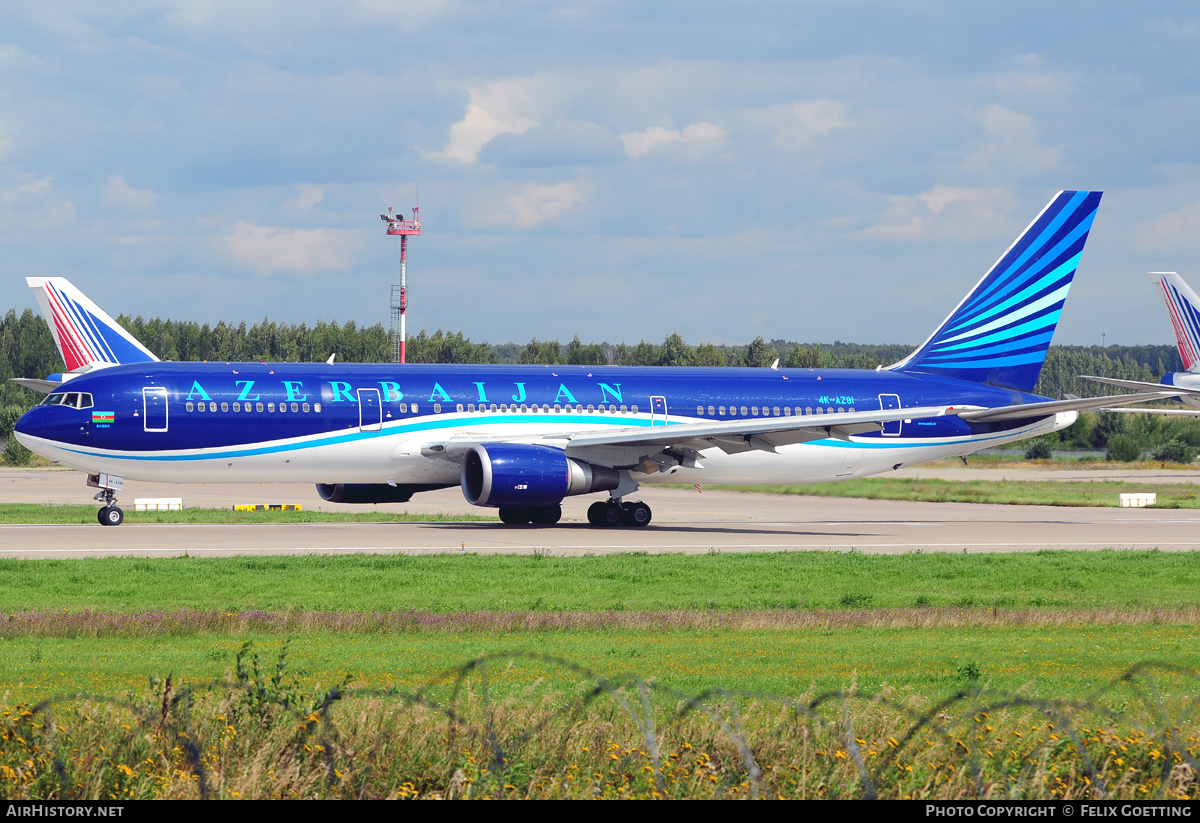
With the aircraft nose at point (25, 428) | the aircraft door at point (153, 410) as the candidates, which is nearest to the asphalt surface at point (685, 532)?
the aircraft nose at point (25, 428)

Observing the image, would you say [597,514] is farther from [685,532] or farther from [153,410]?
[153,410]

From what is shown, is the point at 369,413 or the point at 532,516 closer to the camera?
the point at 369,413

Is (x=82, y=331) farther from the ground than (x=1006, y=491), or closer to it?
farther from the ground

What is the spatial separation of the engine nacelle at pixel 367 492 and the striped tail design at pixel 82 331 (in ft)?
70.8

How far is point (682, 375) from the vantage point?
4059 centimetres

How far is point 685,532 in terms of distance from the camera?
3784cm

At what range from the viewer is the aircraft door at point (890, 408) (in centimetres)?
4147

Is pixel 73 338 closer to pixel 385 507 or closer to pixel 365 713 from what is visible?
pixel 385 507

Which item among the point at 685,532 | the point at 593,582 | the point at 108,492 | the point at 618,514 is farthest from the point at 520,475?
the point at 108,492

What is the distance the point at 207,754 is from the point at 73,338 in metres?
51.8

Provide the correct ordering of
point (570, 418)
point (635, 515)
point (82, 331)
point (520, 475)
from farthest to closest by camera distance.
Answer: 1. point (82, 331)
2. point (635, 515)
3. point (570, 418)
4. point (520, 475)

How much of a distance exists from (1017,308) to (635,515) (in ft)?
51.2
